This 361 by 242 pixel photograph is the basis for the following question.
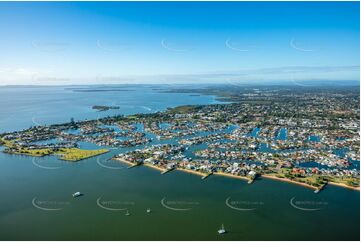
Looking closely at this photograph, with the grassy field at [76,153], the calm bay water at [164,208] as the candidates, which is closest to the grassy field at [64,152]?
the grassy field at [76,153]

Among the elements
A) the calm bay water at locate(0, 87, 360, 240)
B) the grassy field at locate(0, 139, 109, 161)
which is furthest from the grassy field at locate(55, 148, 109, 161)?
the calm bay water at locate(0, 87, 360, 240)

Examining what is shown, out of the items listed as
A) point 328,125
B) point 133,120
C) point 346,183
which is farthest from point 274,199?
point 133,120

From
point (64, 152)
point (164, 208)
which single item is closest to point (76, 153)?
point (64, 152)

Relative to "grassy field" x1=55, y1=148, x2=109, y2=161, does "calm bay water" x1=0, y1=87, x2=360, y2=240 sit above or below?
below

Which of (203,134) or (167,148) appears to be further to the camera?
(203,134)

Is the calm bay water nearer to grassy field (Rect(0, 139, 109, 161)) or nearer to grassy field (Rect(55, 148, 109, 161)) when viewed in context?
grassy field (Rect(55, 148, 109, 161))

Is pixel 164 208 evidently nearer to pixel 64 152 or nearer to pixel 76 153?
pixel 76 153

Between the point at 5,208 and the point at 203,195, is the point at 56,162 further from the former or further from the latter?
the point at 203,195

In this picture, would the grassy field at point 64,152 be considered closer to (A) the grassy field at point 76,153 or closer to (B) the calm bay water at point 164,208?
(A) the grassy field at point 76,153
